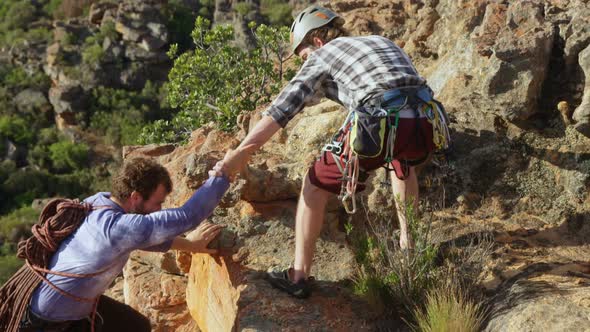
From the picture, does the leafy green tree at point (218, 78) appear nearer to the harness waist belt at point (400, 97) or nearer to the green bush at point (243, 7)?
the harness waist belt at point (400, 97)

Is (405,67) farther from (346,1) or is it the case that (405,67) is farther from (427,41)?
(346,1)

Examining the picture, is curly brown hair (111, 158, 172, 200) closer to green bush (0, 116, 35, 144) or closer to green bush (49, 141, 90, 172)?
green bush (49, 141, 90, 172)

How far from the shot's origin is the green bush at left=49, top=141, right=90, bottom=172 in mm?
29031

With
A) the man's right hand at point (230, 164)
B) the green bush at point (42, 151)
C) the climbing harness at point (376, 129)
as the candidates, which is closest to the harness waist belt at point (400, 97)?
the climbing harness at point (376, 129)

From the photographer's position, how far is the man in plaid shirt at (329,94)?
11.1 feet

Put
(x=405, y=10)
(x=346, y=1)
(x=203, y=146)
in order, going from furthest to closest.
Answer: (x=346, y=1) < (x=405, y=10) < (x=203, y=146)

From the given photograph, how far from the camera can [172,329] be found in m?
4.46

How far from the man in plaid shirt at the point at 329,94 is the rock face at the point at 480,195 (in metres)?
0.35

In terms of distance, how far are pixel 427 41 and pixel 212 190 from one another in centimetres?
500

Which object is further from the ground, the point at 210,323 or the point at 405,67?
the point at 405,67

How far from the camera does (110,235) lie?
303 centimetres

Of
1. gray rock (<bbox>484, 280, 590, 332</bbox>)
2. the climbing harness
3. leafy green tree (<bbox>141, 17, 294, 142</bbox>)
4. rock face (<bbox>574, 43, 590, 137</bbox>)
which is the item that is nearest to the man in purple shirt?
the climbing harness

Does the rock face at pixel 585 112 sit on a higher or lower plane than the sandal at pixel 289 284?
higher

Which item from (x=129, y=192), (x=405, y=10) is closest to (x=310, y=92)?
(x=129, y=192)
